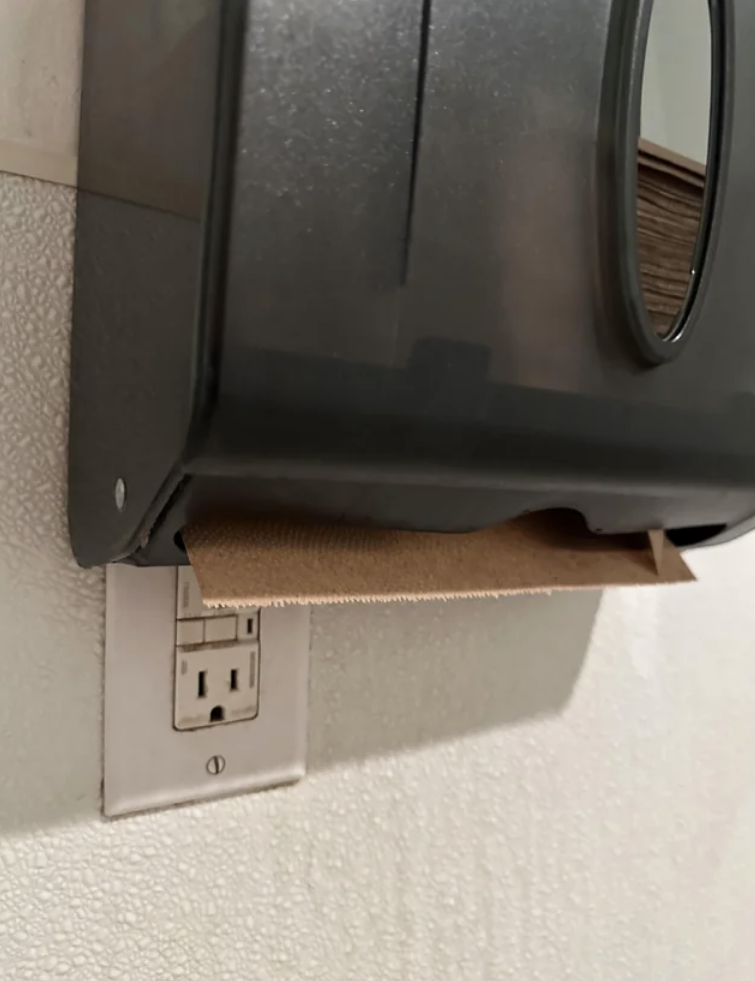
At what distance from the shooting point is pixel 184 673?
1.55 ft

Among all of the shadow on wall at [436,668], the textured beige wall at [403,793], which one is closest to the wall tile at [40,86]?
the textured beige wall at [403,793]

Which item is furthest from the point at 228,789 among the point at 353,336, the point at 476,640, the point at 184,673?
the point at 353,336

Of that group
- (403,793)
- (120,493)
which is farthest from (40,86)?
(403,793)

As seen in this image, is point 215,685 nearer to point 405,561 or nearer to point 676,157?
point 405,561

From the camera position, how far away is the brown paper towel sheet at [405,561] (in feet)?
1.20

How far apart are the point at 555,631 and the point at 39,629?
38cm

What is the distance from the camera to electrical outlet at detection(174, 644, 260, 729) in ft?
1.55

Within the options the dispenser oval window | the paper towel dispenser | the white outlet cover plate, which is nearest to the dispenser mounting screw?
the paper towel dispenser

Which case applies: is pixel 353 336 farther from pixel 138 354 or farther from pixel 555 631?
pixel 555 631

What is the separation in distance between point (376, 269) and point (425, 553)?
19 centimetres

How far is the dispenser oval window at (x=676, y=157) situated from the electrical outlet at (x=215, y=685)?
28 centimetres

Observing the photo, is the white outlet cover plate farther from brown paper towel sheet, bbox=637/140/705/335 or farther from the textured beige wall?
brown paper towel sheet, bbox=637/140/705/335

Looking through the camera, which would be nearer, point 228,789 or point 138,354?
point 138,354

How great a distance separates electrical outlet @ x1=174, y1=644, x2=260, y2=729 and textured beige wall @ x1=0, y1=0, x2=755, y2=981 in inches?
1.7
